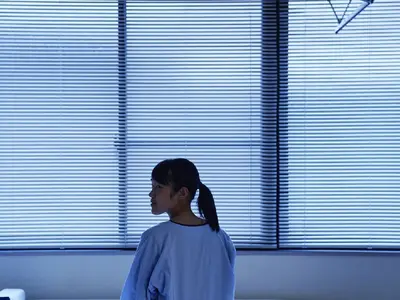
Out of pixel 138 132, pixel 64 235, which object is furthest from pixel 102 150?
pixel 64 235

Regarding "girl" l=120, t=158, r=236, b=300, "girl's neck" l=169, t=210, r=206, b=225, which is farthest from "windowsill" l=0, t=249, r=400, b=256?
"girl's neck" l=169, t=210, r=206, b=225

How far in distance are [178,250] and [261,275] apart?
1282 millimetres

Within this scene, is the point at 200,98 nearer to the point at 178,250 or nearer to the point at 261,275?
the point at 261,275

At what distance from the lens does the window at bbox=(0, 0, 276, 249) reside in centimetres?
345

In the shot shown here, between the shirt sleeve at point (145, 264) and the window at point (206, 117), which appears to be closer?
the shirt sleeve at point (145, 264)

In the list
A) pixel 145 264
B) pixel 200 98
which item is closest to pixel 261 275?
pixel 200 98

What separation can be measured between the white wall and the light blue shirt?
1.06 metres

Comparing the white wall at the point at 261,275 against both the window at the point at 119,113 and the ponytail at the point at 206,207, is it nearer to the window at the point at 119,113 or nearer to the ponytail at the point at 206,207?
the window at the point at 119,113

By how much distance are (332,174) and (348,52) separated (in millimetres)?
784

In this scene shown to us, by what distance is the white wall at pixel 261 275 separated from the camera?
3439mm

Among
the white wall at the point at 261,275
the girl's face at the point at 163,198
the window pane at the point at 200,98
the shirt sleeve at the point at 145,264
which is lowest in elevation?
the white wall at the point at 261,275

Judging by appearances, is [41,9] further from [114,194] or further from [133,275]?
[133,275]

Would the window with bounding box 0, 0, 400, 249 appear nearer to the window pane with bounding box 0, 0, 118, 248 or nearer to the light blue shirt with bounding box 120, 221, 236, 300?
the window pane with bounding box 0, 0, 118, 248

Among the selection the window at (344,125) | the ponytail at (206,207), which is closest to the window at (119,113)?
the window at (344,125)
